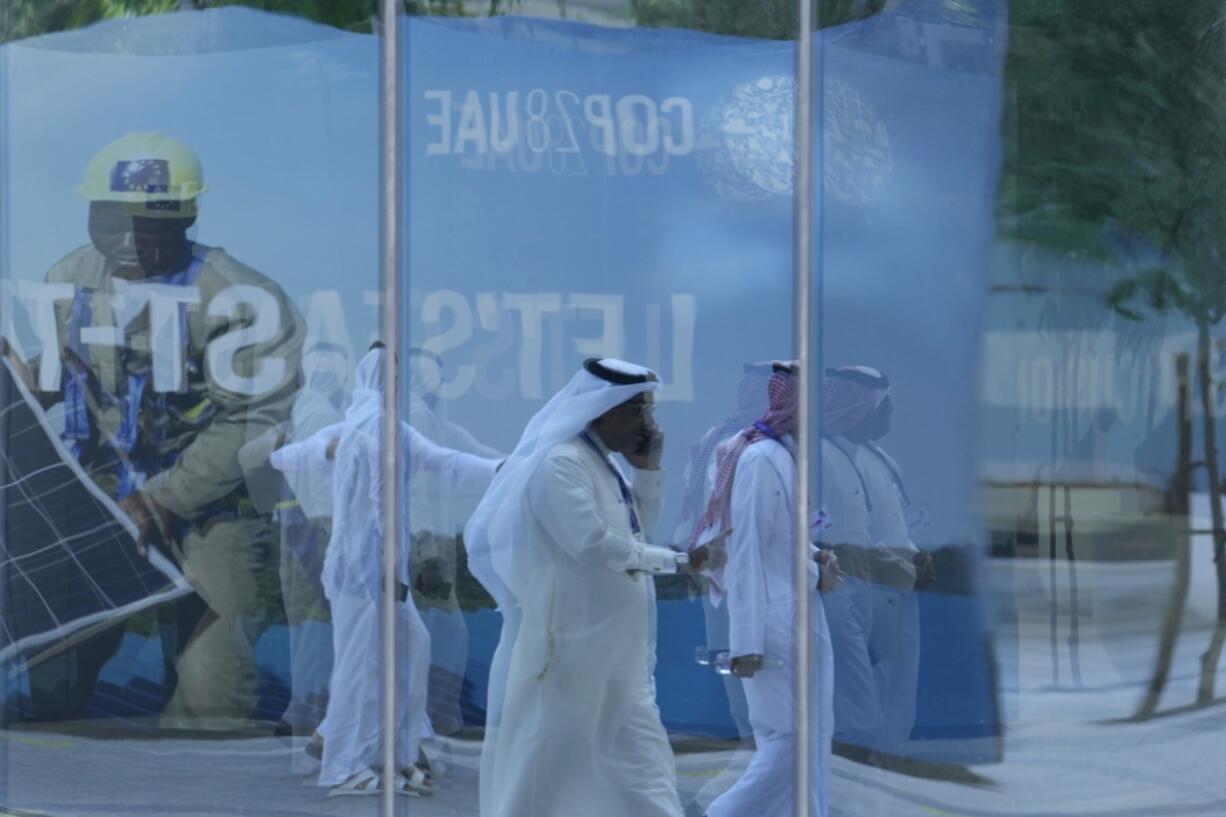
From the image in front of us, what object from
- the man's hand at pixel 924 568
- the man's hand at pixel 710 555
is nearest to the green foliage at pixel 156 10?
the man's hand at pixel 710 555

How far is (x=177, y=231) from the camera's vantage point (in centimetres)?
559

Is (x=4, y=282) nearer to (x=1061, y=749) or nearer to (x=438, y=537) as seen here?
(x=438, y=537)

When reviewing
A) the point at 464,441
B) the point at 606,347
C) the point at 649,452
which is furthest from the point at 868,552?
the point at 464,441

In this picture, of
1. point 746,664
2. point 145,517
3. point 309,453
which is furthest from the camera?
point 145,517

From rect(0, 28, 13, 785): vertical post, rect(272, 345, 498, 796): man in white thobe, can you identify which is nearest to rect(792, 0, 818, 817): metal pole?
rect(272, 345, 498, 796): man in white thobe

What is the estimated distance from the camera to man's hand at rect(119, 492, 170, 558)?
18.6 ft

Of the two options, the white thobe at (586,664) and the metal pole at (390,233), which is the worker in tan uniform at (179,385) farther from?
the white thobe at (586,664)

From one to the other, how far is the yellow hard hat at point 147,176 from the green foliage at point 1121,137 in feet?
9.21

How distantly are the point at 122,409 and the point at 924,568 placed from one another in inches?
113

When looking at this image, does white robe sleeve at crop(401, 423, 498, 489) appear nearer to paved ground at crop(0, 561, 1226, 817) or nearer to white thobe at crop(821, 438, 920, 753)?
paved ground at crop(0, 561, 1226, 817)

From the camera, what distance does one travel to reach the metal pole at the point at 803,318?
5.30 m

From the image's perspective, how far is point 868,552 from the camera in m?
5.39

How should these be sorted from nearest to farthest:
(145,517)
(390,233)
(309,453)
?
(390,233)
(309,453)
(145,517)

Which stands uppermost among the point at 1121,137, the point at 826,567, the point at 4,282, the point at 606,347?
the point at 1121,137
